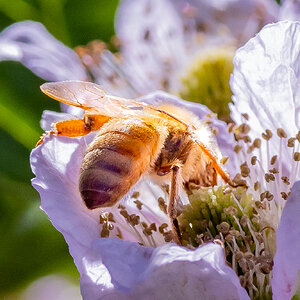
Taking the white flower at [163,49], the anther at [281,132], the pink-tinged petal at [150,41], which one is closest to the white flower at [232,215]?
the anther at [281,132]

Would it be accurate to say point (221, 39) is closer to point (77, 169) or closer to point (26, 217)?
point (26, 217)

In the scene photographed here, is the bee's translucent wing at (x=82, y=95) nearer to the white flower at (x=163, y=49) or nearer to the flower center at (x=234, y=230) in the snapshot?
the flower center at (x=234, y=230)

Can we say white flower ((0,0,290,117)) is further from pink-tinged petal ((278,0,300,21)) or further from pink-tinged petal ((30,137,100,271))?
pink-tinged petal ((30,137,100,271))

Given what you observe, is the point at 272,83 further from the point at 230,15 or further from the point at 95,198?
the point at 230,15

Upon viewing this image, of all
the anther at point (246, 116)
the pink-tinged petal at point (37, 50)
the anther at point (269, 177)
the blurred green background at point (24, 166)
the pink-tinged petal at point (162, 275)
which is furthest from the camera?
the pink-tinged petal at point (37, 50)

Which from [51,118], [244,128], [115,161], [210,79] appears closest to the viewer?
[115,161]

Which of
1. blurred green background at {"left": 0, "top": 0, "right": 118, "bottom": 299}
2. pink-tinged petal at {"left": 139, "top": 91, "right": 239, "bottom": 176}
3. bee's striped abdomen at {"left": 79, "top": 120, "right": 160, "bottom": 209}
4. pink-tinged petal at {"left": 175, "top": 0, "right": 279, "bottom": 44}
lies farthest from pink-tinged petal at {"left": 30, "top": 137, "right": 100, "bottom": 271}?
pink-tinged petal at {"left": 175, "top": 0, "right": 279, "bottom": 44}

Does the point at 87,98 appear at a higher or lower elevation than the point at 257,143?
higher

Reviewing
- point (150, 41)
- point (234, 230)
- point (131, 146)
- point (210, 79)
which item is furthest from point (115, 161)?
point (150, 41)
